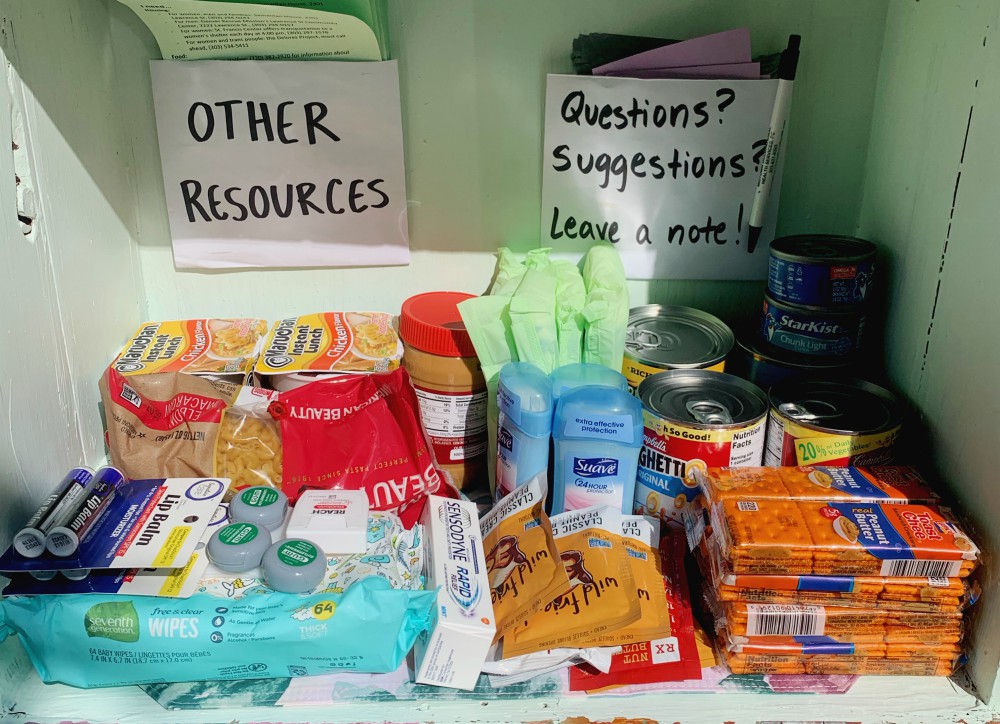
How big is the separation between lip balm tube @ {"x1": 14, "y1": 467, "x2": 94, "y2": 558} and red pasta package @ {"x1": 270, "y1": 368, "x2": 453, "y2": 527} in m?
0.23

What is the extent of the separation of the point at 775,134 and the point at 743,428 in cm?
43

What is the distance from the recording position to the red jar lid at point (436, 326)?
42.4 inches

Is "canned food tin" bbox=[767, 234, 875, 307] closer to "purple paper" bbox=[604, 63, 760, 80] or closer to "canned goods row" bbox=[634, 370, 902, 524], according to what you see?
"canned goods row" bbox=[634, 370, 902, 524]

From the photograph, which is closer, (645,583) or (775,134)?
(645,583)

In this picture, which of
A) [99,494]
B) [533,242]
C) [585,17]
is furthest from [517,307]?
[99,494]

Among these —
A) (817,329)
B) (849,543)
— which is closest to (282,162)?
(817,329)

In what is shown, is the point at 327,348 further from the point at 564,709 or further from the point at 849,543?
the point at 849,543

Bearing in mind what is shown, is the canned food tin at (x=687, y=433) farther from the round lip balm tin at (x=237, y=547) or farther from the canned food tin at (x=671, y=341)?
the round lip balm tin at (x=237, y=547)

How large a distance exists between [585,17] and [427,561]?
2.35 feet

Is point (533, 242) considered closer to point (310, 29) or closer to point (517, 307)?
point (517, 307)

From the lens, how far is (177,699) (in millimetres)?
829

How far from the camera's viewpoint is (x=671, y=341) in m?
1.16

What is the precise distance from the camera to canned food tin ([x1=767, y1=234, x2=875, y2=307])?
102 centimetres

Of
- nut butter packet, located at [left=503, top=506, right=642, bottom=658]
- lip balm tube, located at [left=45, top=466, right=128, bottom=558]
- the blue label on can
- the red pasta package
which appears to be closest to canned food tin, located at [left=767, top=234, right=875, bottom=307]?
the blue label on can
